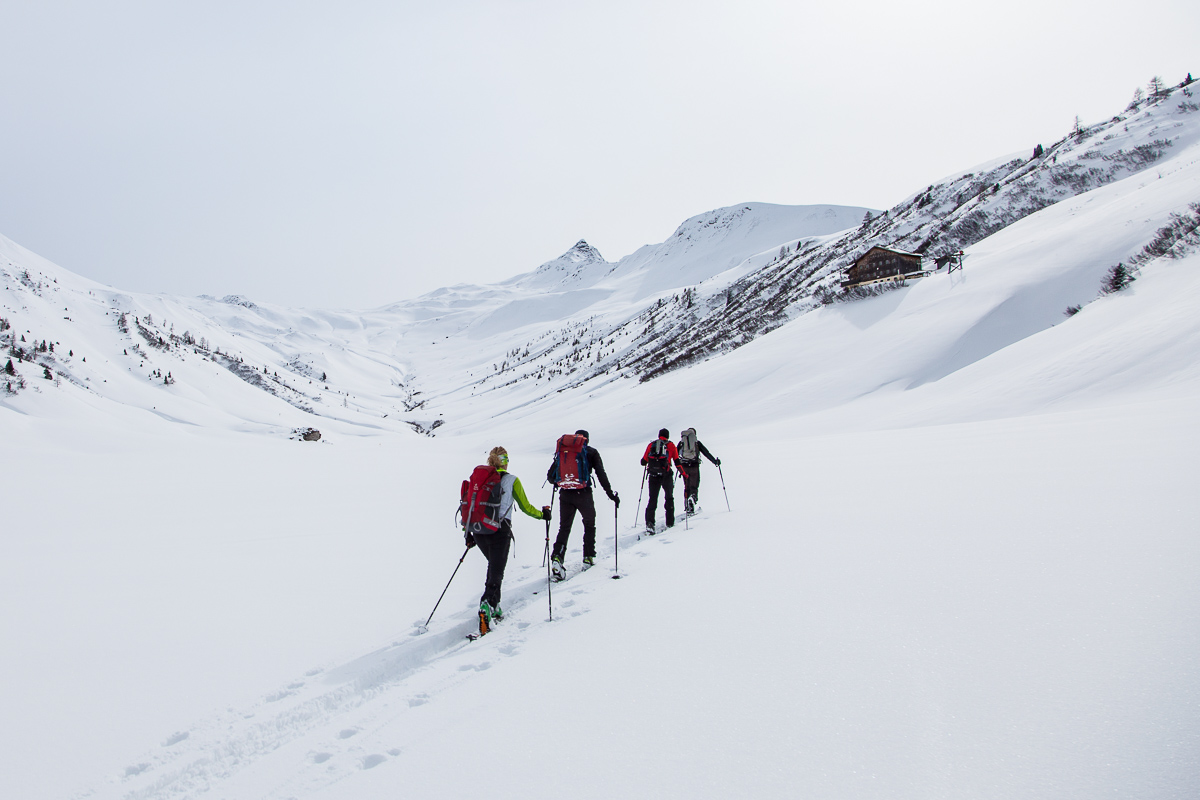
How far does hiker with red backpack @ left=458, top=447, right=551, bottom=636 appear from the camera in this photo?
6.56 meters

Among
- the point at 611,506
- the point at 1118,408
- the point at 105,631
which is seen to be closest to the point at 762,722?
the point at 105,631

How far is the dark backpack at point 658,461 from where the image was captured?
1077 cm

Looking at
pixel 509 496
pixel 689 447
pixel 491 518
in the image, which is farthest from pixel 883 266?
pixel 491 518

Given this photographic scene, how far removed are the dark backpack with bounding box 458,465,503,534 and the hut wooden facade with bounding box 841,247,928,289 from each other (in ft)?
147

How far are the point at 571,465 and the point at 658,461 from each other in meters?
2.67

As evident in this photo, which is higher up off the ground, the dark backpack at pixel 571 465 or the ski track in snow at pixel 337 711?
the dark backpack at pixel 571 465

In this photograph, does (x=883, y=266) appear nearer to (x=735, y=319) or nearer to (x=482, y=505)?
(x=735, y=319)

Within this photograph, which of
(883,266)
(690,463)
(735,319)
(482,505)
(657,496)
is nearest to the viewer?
(482,505)

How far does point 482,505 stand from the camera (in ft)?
21.5

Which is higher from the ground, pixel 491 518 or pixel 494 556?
pixel 491 518

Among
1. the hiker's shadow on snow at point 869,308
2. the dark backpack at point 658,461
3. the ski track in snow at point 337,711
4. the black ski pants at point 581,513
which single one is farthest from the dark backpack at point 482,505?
the hiker's shadow on snow at point 869,308

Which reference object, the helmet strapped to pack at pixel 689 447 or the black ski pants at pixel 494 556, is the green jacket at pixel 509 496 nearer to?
the black ski pants at pixel 494 556

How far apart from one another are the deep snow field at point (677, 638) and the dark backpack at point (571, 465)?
1430 mm

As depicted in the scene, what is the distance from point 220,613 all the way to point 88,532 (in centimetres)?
660
